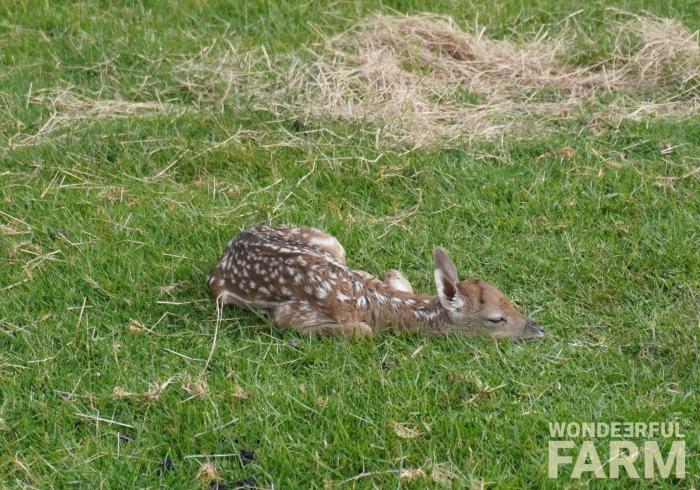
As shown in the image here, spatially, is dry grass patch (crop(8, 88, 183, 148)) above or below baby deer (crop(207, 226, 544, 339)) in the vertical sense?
below

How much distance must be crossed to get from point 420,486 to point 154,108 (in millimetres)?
5140

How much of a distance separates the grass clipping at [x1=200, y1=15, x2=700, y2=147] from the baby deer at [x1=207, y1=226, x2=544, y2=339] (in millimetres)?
2133

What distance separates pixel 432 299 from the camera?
6734 mm

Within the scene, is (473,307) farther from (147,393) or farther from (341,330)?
(147,393)

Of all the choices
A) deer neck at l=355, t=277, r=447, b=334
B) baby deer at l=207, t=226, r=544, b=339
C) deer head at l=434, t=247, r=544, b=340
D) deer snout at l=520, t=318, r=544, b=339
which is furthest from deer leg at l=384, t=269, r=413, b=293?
deer snout at l=520, t=318, r=544, b=339

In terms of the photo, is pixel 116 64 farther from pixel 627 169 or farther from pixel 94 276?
pixel 627 169

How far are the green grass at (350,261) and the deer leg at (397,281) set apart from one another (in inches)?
6.7

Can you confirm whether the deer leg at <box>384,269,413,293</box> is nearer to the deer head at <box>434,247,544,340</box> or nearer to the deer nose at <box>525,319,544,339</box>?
the deer head at <box>434,247,544,340</box>

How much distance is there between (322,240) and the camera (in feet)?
23.7

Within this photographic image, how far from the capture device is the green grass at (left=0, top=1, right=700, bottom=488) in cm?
549

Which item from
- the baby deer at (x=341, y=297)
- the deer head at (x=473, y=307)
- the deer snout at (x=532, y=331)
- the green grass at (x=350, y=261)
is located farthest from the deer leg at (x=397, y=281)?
the deer snout at (x=532, y=331)

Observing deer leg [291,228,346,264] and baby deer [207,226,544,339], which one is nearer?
baby deer [207,226,544,339]

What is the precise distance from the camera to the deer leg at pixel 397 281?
23.0 feet

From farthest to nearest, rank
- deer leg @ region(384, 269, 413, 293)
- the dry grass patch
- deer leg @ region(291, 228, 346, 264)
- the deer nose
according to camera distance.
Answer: the dry grass patch, deer leg @ region(291, 228, 346, 264), deer leg @ region(384, 269, 413, 293), the deer nose
